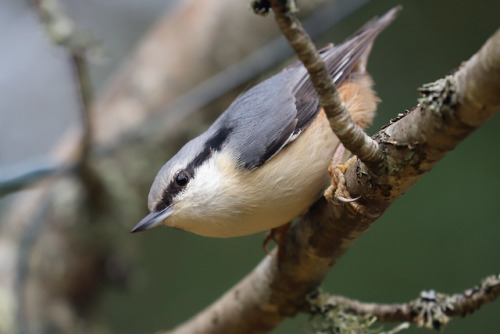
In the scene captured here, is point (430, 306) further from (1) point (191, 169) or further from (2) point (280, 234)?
(1) point (191, 169)

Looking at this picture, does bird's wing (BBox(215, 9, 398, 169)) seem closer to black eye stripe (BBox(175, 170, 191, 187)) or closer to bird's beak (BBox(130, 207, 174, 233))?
black eye stripe (BBox(175, 170, 191, 187))

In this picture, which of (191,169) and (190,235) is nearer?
(191,169)

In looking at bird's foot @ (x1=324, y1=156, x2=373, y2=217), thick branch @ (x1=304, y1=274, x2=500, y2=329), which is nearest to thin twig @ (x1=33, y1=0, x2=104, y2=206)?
bird's foot @ (x1=324, y1=156, x2=373, y2=217)

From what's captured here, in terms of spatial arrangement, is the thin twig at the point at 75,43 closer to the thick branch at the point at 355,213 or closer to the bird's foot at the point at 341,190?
the thick branch at the point at 355,213

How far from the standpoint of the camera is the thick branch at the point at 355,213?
2.90ft

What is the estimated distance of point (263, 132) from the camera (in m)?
1.55

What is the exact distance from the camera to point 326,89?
94cm

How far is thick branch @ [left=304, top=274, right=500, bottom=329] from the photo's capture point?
1.38 meters

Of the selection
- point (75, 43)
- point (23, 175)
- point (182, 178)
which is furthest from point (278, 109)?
point (23, 175)

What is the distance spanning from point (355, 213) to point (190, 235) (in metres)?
2.76

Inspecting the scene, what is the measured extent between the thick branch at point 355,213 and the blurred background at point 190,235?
1165 mm

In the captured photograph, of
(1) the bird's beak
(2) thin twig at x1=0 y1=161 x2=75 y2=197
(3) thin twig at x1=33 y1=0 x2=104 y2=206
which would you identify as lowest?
(1) the bird's beak

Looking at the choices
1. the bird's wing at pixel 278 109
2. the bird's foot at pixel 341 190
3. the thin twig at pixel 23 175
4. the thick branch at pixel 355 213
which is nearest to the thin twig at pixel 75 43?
the thin twig at pixel 23 175

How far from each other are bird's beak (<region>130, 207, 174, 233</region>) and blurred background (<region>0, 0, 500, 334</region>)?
0.93 metres
